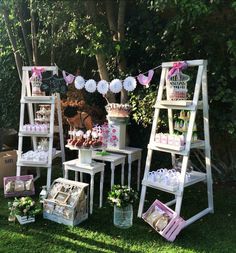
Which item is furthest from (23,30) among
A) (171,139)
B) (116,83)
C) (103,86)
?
(171,139)

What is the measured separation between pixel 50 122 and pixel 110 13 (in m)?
1.62

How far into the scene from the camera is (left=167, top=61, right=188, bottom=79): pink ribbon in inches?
125

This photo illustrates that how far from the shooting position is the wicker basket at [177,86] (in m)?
3.26

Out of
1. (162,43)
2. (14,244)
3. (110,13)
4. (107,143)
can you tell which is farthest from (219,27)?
(14,244)

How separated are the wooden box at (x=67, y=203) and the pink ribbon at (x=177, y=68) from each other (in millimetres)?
1324

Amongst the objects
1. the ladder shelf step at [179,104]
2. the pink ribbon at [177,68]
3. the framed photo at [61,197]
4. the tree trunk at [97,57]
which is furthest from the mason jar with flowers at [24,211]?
the tree trunk at [97,57]

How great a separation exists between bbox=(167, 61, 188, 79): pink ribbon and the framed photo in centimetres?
149

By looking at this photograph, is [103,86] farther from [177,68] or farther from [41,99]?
[177,68]

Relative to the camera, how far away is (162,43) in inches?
173

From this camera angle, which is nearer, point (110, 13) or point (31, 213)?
point (31, 213)

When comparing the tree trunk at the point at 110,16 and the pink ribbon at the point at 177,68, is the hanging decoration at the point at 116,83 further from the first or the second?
the tree trunk at the point at 110,16

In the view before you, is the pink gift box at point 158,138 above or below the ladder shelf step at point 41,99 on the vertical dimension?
below

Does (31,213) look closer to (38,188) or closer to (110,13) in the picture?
(38,188)

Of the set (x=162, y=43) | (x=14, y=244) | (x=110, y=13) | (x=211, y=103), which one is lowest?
(x=14, y=244)
